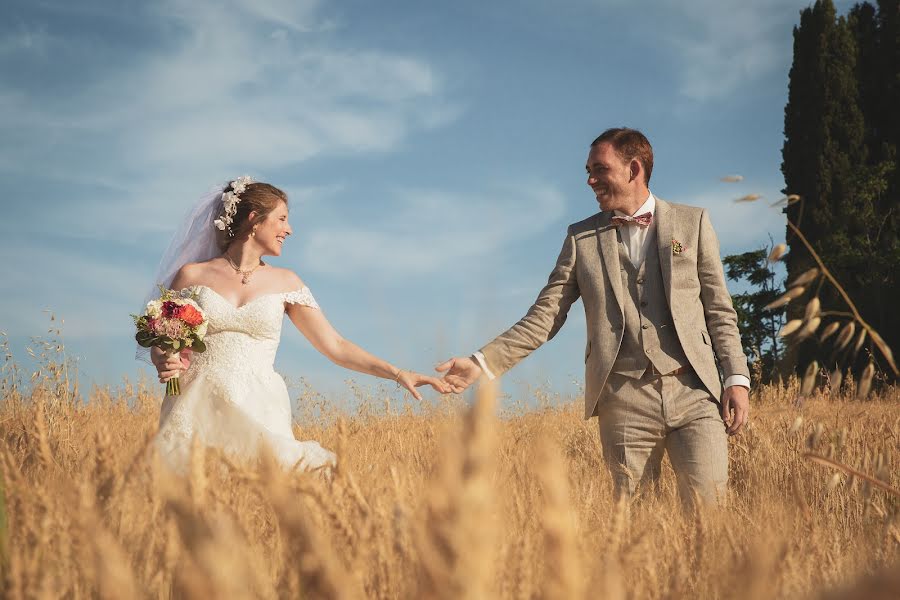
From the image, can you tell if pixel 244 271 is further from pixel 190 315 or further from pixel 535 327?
pixel 535 327

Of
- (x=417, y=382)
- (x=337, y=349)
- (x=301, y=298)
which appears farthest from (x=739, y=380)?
(x=301, y=298)

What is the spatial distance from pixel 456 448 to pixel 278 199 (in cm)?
504

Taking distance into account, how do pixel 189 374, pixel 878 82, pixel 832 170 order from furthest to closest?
pixel 878 82
pixel 832 170
pixel 189 374

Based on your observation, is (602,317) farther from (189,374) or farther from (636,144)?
(189,374)

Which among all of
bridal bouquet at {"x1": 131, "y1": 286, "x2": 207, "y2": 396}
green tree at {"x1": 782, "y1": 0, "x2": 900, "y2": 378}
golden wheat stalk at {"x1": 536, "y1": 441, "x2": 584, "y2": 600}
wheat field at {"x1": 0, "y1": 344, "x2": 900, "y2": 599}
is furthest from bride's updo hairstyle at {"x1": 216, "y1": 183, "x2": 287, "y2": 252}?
green tree at {"x1": 782, "y1": 0, "x2": 900, "y2": 378}

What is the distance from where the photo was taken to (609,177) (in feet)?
14.0

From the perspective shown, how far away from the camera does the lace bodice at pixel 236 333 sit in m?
4.97

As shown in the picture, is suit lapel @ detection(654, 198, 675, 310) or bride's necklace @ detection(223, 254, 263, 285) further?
bride's necklace @ detection(223, 254, 263, 285)

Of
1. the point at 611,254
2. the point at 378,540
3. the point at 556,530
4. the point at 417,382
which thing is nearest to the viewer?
the point at 556,530

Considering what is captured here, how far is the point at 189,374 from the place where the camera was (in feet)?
16.2

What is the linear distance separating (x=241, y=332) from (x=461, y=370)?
1720 millimetres

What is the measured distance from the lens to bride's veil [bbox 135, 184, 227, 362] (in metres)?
5.60

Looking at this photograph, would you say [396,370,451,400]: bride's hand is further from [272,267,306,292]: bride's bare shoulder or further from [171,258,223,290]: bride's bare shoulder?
[171,258,223,290]: bride's bare shoulder

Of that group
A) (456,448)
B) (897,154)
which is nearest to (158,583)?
(456,448)
